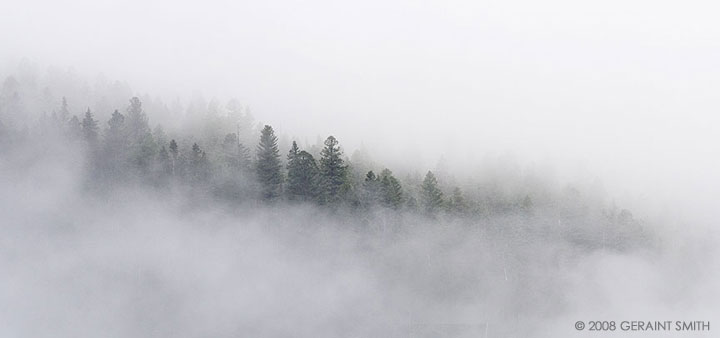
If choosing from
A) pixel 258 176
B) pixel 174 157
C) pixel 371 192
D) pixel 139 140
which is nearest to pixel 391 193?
pixel 371 192

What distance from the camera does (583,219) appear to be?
94812mm

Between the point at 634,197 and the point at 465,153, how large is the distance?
2254 cm

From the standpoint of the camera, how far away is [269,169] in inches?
3455

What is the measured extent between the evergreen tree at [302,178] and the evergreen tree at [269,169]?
4.24 feet

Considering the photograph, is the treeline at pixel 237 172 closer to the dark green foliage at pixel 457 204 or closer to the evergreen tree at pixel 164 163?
the evergreen tree at pixel 164 163

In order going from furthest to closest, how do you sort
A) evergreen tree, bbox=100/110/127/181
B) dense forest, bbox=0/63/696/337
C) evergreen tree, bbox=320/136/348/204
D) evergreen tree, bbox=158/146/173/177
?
evergreen tree, bbox=158/146/173/177 → evergreen tree, bbox=100/110/127/181 → evergreen tree, bbox=320/136/348/204 → dense forest, bbox=0/63/696/337

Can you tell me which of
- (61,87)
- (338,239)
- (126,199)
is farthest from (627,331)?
(61,87)

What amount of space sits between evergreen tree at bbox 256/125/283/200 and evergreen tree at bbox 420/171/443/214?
14.5 m

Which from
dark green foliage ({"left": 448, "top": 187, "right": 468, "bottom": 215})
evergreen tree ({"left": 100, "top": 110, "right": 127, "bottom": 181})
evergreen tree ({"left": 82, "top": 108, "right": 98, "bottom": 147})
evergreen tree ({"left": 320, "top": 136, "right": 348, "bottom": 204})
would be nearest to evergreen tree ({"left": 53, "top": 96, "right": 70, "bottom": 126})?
evergreen tree ({"left": 82, "top": 108, "right": 98, "bottom": 147})

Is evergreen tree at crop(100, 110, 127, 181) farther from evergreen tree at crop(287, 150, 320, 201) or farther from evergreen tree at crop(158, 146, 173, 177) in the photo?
evergreen tree at crop(287, 150, 320, 201)

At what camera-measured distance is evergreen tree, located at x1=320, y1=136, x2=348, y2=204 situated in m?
86.2

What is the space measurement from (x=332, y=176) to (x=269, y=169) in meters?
6.45

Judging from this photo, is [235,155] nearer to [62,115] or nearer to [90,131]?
[90,131]

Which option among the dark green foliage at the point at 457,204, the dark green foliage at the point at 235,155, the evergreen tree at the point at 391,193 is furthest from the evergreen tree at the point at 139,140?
the dark green foliage at the point at 457,204
